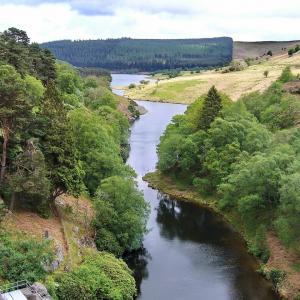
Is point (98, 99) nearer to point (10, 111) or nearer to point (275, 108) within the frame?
point (275, 108)

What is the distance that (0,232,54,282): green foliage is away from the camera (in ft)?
133

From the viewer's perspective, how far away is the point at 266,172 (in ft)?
203

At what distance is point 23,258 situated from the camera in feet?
136

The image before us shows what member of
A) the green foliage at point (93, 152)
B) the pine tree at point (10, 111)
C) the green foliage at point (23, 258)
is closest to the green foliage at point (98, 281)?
the green foliage at point (23, 258)

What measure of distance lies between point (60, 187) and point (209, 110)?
4054 cm

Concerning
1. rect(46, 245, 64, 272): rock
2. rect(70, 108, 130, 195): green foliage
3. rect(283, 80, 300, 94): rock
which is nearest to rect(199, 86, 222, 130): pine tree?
rect(70, 108, 130, 195): green foliage

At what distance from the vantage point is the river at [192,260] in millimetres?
50656

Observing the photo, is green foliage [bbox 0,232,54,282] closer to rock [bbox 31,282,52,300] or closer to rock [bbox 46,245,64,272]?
rock [bbox 31,282,52,300]

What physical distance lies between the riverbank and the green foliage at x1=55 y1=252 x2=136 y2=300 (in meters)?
15.2

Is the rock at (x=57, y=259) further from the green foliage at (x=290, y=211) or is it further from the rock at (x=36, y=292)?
the green foliage at (x=290, y=211)

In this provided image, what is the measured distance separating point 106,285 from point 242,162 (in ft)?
103

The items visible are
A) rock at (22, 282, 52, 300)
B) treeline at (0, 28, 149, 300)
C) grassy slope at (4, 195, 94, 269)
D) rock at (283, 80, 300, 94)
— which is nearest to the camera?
rock at (22, 282, 52, 300)

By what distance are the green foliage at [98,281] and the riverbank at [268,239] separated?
15.2 meters

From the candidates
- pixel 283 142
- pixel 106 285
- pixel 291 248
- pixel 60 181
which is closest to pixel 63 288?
pixel 106 285
